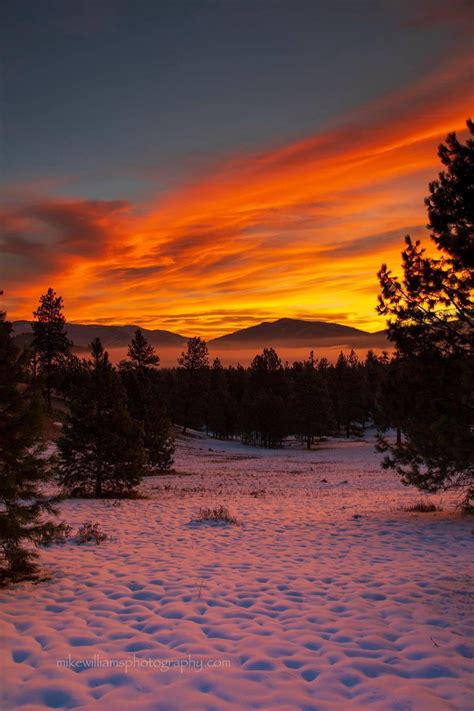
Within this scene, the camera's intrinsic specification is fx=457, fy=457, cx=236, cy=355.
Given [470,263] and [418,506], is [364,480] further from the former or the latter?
[470,263]

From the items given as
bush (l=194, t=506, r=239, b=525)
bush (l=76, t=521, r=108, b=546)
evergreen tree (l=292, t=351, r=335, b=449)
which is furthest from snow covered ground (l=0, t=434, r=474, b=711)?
evergreen tree (l=292, t=351, r=335, b=449)

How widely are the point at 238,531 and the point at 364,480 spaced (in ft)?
61.9

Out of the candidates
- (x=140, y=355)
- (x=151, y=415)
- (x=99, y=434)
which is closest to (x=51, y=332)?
(x=140, y=355)

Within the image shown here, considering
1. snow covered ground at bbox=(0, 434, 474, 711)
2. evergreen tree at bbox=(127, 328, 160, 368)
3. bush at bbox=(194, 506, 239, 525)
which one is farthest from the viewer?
evergreen tree at bbox=(127, 328, 160, 368)

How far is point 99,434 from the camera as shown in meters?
18.8

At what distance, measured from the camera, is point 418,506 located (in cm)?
1576

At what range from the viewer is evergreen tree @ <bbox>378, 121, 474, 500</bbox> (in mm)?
7859

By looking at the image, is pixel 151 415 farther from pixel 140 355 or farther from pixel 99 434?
pixel 140 355

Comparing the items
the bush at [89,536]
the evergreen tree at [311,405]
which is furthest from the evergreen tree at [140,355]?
the bush at [89,536]

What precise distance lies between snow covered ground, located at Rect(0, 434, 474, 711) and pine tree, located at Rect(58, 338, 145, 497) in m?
5.73

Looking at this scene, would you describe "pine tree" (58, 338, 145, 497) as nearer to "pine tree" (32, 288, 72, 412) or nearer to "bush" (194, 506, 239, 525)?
"bush" (194, 506, 239, 525)

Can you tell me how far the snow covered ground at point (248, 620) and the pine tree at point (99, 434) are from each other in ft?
18.8

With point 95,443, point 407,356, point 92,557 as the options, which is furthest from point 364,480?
point 92,557

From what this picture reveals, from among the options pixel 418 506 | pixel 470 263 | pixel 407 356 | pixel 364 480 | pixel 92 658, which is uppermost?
pixel 470 263
